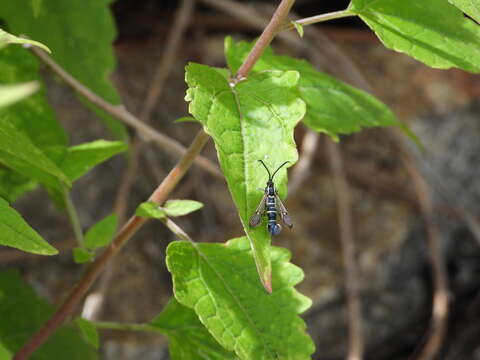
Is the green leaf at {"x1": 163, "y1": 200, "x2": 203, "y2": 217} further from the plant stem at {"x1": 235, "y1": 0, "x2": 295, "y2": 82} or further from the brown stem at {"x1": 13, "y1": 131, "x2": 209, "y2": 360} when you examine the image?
the plant stem at {"x1": 235, "y1": 0, "x2": 295, "y2": 82}

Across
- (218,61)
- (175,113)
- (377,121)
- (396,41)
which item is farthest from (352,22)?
(396,41)

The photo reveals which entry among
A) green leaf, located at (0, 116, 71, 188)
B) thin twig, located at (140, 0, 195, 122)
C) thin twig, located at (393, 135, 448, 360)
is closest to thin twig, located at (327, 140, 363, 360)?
thin twig, located at (393, 135, 448, 360)

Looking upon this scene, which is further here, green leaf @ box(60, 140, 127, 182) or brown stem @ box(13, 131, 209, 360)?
green leaf @ box(60, 140, 127, 182)

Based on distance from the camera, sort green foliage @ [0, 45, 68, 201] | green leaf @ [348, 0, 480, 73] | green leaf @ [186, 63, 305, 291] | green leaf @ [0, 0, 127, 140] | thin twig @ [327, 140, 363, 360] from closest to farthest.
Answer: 1. green leaf @ [186, 63, 305, 291]
2. green leaf @ [348, 0, 480, 73]
3. green foliage @ [0, 45, 68, 201]
4. green leaf @ [0, 0, 127, 140]
5. thin twig @ [327, 140, 363, 360]

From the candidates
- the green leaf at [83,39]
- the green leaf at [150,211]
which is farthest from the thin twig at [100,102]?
the green leaf at [150,211]

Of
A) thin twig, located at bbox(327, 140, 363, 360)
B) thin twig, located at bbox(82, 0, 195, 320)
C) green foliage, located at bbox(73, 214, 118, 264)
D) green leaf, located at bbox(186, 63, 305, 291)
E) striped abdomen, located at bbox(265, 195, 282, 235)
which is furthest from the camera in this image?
thin twig, located at bbox(327, 140, 363, 360)

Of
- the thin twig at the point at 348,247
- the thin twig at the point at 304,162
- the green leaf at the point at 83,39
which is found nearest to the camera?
the green leaf at the point at 83,39

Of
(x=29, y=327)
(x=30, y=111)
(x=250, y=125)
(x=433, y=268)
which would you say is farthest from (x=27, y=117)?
(x=433, y=268)

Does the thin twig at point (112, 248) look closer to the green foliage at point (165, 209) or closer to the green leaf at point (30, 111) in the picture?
the green foliage at point (165, 209)
